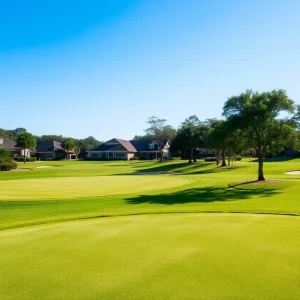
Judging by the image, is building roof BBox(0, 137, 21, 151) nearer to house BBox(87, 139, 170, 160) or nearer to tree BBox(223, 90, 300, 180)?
house BBox(87, 139, 170, 160)

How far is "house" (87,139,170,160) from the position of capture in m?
107

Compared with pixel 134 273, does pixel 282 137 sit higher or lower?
higher

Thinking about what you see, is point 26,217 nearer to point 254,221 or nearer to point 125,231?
point 125,231

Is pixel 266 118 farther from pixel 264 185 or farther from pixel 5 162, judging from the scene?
pixel 5 162

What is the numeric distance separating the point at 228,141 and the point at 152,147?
81684 millimetres

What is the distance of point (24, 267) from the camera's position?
606cm

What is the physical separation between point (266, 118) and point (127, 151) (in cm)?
8305

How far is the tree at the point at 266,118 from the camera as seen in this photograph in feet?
82.0

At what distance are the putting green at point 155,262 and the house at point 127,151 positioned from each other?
95.1 m

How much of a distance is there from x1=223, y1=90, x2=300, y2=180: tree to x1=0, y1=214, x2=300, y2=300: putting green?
17.0m

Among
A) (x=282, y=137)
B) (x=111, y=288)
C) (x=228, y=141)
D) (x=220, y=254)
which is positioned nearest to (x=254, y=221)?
(x=220, y=254)

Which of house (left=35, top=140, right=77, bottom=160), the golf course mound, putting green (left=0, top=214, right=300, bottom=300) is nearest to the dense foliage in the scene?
the golf course mound

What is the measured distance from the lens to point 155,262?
20.0ft

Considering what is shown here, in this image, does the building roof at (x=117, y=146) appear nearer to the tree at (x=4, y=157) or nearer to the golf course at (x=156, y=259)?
the tree at (x=4, y=157)
